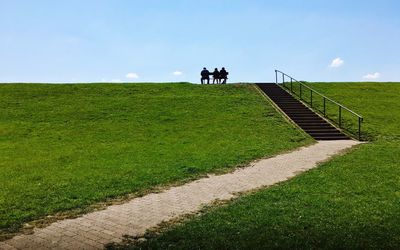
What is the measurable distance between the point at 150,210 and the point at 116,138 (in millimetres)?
11045

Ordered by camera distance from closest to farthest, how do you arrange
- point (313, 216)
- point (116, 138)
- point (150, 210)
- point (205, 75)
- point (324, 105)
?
point (313, 216) < point (150, 210) < point (116, 138) < point (324, 105) < point (205, 75)

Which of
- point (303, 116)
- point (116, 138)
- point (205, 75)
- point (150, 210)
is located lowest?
point (150, 210)

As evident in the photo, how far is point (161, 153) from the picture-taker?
1650 centimetres

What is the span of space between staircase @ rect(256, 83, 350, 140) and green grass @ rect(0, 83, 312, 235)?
93cm

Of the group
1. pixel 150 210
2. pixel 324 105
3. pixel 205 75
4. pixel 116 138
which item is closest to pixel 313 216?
pixel 150 210

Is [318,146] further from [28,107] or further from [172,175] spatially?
[28,107]

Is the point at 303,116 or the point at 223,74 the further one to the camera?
the point at 223,74

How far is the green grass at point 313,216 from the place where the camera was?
7000mm

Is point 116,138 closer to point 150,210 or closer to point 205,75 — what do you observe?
point 150,210

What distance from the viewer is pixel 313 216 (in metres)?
8.47

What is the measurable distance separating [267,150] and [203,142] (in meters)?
3.06

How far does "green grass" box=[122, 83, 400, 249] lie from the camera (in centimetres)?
700

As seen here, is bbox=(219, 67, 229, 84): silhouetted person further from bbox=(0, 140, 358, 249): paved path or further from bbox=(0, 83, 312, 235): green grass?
bbox=(0, 140, 358, 249): paved path

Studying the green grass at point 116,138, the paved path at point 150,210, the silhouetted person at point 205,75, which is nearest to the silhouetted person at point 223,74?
the silhouetted person at point 205,75
